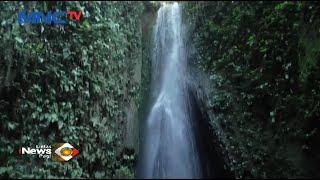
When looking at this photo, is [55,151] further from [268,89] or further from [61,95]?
[268,89]

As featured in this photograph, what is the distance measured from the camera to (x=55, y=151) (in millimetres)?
6590

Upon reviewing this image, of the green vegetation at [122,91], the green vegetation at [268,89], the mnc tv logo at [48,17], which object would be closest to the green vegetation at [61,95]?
A: the green vegetation at [122,91]

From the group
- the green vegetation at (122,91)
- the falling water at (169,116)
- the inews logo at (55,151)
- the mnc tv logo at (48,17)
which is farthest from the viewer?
the falling water at (169,116)

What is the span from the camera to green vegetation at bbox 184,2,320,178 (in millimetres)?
7258

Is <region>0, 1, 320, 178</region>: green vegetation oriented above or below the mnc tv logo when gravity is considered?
below

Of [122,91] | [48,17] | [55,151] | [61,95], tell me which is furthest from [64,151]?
[48,17]

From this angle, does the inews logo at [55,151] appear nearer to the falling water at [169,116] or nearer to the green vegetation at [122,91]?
the green vegetation at [122,91]

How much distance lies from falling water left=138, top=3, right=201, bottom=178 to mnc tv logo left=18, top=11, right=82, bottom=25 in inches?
144

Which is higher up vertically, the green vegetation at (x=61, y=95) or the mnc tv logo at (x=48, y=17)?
the mnc tv logo at (x=48, y=17)

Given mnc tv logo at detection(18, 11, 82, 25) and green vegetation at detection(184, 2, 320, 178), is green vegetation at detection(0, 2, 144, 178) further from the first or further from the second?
green vegetation at detection(184, 2, 320, 178)

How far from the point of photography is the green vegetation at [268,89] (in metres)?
7.26

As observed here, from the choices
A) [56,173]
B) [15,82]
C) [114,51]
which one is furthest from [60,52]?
[56,173]

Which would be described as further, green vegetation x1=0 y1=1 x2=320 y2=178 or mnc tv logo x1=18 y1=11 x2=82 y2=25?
mnc tv logo x1=18 y1=11 x2=82 y2=25

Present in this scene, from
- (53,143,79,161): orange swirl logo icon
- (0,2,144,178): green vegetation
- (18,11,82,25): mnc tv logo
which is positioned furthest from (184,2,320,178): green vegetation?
(18,11,82,25): mnc tv logo
